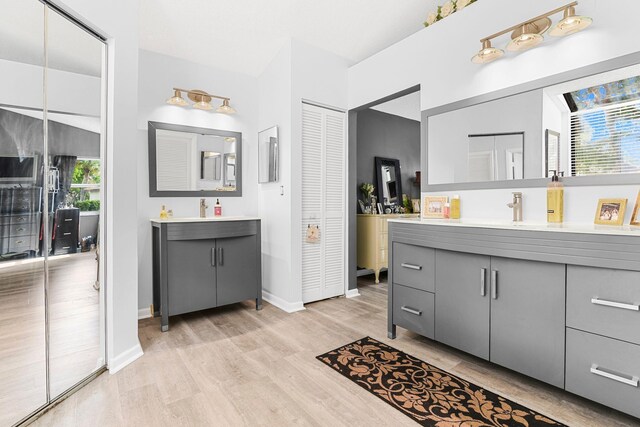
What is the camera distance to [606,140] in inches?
77.5

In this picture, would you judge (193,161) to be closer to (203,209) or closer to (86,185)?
(203,209)

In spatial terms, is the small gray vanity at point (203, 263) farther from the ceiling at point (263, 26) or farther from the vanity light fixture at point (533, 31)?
the vanity light fixture at point (533, 31)

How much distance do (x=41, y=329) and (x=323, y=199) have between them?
2.61m

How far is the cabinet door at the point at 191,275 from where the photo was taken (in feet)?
9.59

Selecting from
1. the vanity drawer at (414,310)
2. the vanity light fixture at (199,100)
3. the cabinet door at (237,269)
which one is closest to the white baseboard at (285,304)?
the cabinet door at (237,269)

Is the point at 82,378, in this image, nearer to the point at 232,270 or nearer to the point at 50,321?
the point at 50,321

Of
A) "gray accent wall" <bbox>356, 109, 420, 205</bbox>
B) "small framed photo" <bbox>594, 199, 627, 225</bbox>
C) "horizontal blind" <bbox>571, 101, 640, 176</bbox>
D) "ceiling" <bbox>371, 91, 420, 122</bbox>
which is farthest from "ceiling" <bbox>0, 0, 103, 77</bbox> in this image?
"ceiling" <bbox>371, 91, 420, 122</bbox>

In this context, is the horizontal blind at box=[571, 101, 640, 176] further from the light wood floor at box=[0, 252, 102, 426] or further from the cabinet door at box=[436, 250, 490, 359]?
the light wood floor at box=[0, 252, 102, 426]

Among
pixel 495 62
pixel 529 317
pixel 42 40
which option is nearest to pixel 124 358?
pixel 42 40

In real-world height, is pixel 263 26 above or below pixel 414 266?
above

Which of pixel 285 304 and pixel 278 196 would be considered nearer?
pixel 285 304

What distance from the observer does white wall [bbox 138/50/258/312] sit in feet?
10.6

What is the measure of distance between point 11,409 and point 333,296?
2811 mm

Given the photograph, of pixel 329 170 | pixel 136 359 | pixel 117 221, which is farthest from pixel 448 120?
pixel 136 359
